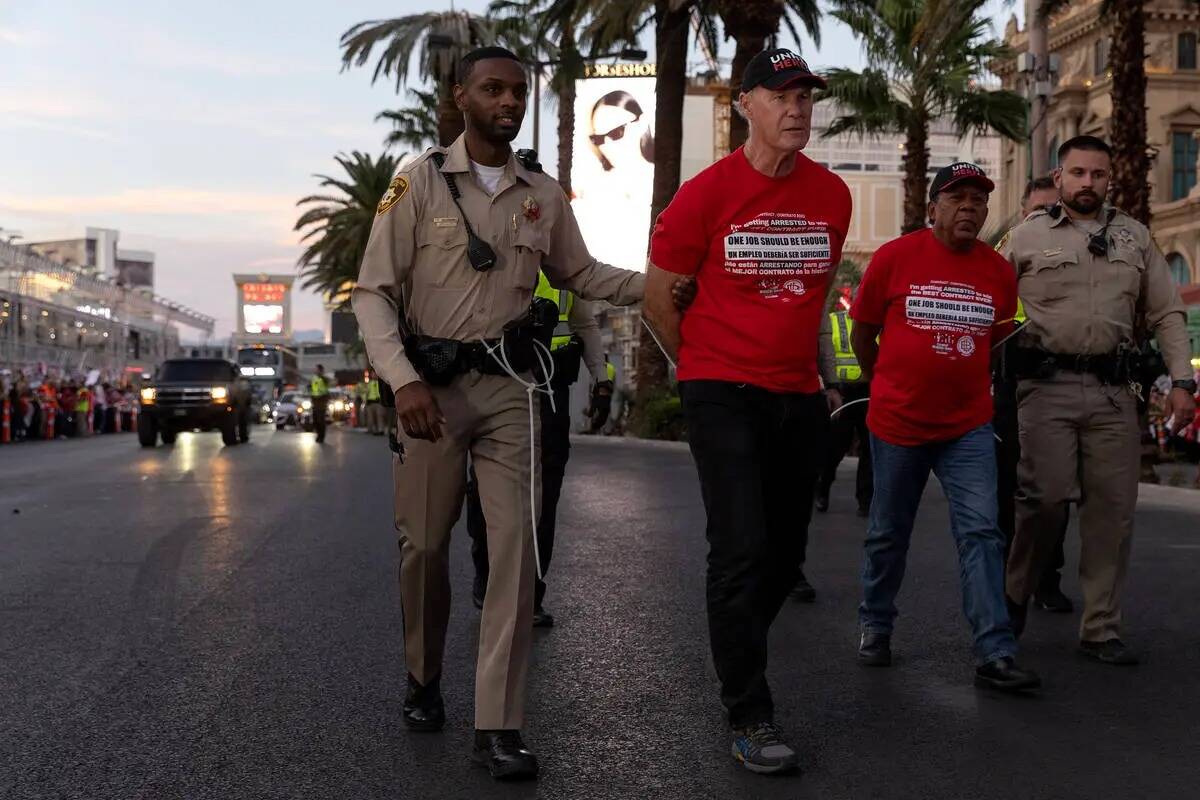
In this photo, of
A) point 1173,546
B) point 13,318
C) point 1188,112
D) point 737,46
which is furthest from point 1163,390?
point 13,318

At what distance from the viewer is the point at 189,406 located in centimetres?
3278

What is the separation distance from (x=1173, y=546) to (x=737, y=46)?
53.4 ft

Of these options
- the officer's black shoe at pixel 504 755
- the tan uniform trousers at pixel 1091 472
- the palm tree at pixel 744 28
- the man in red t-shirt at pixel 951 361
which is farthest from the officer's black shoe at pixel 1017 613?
the palm tree at pixel 744 28

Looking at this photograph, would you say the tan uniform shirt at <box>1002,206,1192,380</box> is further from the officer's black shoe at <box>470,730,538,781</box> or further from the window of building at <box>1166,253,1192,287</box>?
the window of building at <box>1166,253,1192,287</box>

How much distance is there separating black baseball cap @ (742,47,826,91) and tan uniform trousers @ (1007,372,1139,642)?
6.96ft

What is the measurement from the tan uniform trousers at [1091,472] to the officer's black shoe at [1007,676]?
2.60 feet

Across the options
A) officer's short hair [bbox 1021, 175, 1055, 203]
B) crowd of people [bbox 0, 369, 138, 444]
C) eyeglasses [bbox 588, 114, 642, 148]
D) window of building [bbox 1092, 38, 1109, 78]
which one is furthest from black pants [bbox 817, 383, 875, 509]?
window of building [bbox 1092, 38, 1109, 78]

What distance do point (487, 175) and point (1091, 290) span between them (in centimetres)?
277

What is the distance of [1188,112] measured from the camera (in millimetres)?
51406

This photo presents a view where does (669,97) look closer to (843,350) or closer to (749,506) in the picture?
(843,350)

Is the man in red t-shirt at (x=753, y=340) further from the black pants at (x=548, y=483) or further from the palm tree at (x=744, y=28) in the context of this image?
the palm tree at (x=744, y=28)

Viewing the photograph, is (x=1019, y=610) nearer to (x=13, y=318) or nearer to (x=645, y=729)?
(x=645, y=729)

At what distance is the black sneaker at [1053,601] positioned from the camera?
7.75m

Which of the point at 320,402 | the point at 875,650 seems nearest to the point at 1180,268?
the point at 320,402
